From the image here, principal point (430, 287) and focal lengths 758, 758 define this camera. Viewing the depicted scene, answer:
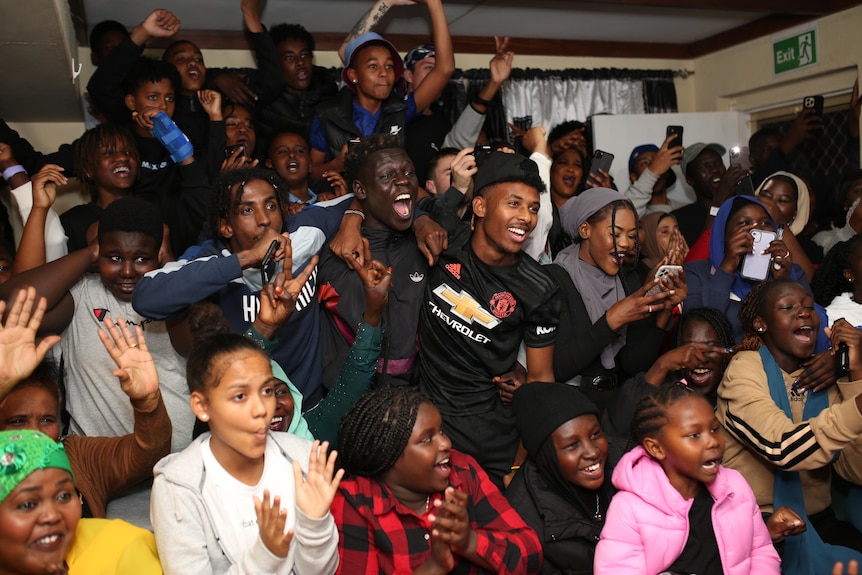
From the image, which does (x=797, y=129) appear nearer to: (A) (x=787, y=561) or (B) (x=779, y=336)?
(B) (x=779, y=336)

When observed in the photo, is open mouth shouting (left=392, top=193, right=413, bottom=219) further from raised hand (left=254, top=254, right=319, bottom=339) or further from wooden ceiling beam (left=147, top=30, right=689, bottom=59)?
wooden ceiling beam (left=147, top=30, right=689, bottom=59)

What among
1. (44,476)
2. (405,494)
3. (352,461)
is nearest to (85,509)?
(44,476)

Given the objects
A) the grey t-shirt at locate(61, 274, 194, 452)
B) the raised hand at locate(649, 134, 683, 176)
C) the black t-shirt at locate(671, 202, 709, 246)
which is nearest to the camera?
the grey t-shirt at locate(61, 274, 194, 452)

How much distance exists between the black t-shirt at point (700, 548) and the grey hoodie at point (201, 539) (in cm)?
119

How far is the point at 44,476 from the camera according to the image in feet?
6.45

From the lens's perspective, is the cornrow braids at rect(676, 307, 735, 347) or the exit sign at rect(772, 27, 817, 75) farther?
the exit sign at rect(772, 27, 817, 75)

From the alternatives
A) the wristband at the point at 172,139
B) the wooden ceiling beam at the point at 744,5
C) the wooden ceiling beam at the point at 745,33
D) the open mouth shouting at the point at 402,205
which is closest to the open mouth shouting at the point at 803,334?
the open mouth shouting at the point at 402,205

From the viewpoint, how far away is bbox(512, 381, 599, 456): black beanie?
8.86 feet

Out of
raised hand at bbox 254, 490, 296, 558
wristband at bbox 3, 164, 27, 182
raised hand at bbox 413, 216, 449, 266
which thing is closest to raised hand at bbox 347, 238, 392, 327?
raised hand at bbox 413, 216, 449, 266

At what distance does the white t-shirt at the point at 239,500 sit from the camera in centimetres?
219

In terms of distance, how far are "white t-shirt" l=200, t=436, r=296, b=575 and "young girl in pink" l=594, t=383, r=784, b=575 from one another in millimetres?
1019

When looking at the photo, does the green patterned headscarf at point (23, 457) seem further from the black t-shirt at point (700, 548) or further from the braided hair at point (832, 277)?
the braided hair at point (832, 277)

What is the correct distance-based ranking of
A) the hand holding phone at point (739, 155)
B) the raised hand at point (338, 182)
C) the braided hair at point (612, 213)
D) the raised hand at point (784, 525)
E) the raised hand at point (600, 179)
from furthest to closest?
1. the hand holding phone at point (739, 155)
2. the raised hand at point (600, 179)
3. the raised hand at point (338, 182)
4. the braided hair at point (612, 213)
5. the raised hand at point (784, 525)

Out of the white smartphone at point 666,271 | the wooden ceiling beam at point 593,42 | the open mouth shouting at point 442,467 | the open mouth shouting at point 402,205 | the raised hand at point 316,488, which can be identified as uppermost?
the wooden ceiling beam at point 593,42
